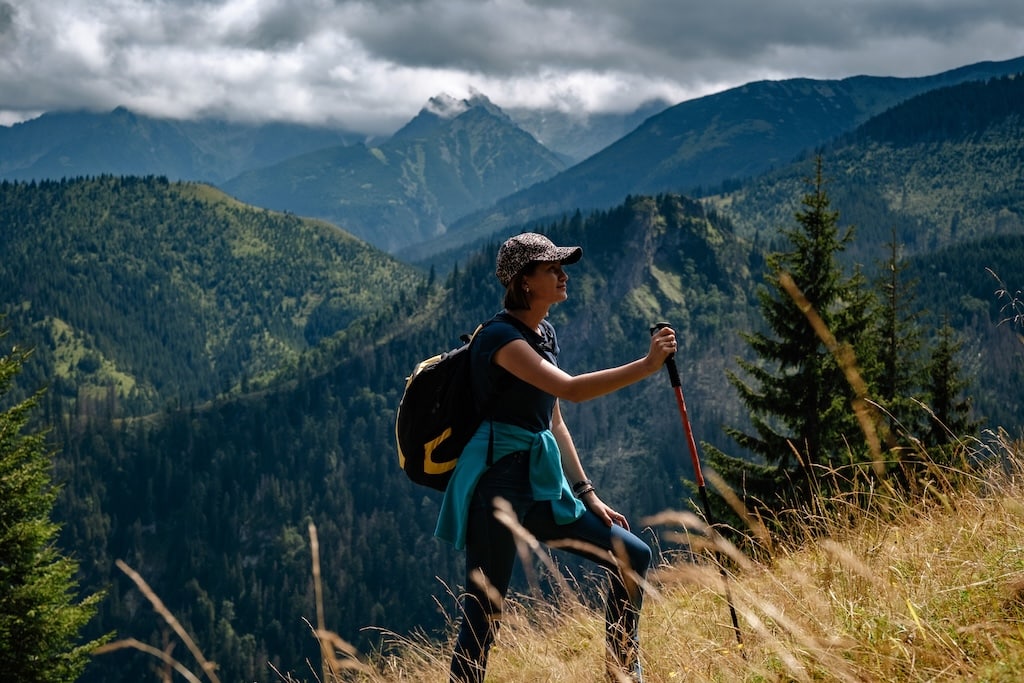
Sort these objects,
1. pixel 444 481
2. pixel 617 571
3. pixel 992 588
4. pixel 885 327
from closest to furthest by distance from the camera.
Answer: pixel 992 588, pixel 617 571, pixel 444 481, pixel 885 327

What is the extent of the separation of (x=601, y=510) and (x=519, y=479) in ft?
1.67

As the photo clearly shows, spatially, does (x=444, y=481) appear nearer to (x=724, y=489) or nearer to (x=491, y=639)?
(x=491, y=639)

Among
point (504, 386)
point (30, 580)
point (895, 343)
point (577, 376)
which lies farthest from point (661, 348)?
point (895, 343)

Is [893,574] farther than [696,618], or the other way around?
[696,618]

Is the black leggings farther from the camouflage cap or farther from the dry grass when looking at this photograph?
the camouflage cap

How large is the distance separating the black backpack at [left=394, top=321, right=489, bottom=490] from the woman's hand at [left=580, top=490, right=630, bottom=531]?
30.0 inches

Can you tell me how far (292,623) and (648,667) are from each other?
624 feet

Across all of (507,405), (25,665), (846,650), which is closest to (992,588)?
(846,650)

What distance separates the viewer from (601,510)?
4488 mm

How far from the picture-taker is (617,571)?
13.4 ft

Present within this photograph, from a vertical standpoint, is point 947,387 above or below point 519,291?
below

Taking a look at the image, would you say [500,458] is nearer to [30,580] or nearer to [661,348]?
[661,348]

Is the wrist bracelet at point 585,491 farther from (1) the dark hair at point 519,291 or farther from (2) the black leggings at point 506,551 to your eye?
(1) the dark hair at point 519,291

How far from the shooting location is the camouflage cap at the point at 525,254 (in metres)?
4.47
